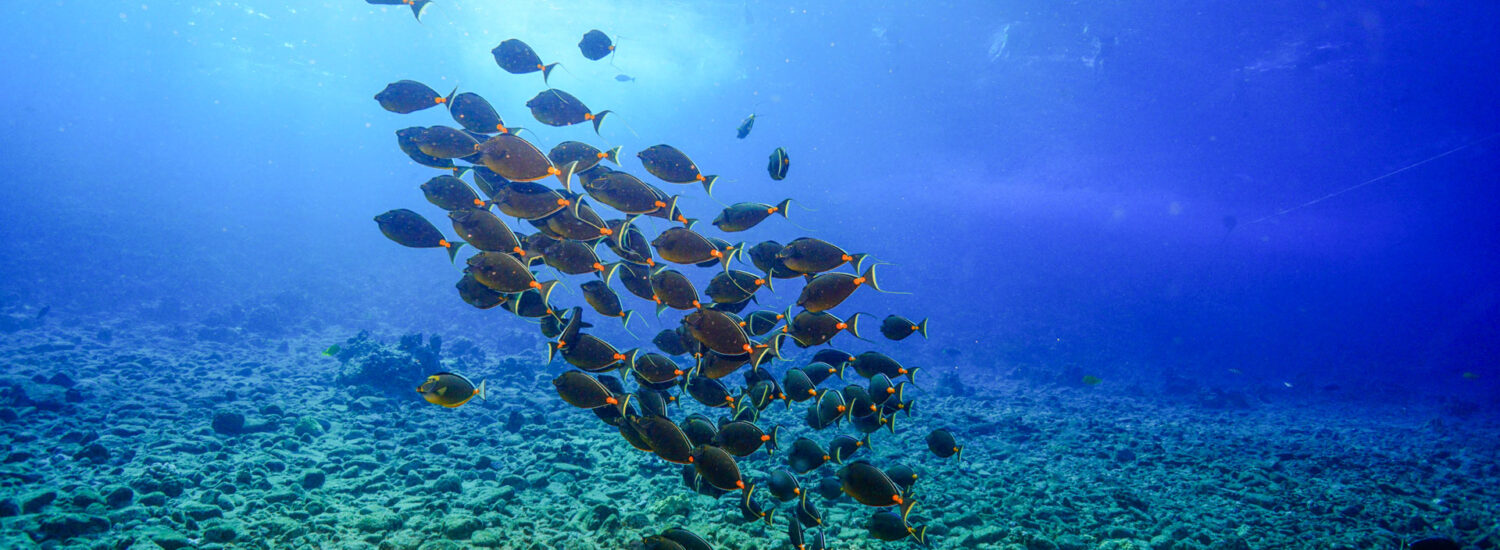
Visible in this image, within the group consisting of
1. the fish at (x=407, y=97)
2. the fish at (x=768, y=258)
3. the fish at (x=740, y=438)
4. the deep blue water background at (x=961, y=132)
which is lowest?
the fish at (x=740, y=438)

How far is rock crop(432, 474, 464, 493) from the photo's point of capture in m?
4.98

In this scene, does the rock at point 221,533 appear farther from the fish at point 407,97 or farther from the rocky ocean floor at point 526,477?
the fish at point 407,97

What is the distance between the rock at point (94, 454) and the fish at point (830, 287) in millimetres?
7354

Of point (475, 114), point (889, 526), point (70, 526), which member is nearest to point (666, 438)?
point (889, 526)

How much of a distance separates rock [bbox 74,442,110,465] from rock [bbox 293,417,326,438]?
1474 mm

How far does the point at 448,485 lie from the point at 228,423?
3.70 m

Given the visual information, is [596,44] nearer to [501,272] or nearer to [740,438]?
[501,272]

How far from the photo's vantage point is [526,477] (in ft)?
17.8

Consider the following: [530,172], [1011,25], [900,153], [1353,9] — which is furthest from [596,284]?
[900,153]

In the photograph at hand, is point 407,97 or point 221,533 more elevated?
point 407,97

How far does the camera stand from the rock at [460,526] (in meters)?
3.98

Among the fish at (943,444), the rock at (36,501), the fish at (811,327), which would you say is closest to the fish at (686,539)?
the fish at (811,327)

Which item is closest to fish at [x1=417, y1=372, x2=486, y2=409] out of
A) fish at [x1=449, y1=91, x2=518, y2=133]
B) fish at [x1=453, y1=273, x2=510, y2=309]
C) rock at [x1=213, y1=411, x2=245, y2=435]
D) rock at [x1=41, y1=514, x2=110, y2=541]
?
fish at [x1=453, y1=273, x2=510, y2=309]

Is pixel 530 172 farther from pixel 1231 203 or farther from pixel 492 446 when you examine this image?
pixel 1231 203
